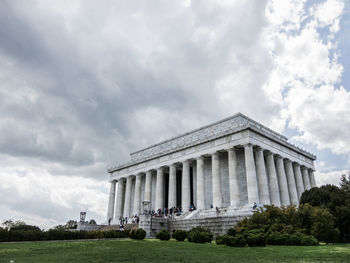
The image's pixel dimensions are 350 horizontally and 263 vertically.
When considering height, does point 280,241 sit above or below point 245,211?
below

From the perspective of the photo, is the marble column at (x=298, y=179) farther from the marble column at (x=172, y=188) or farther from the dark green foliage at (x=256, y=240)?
the dark green foliage at (x=256, y=240)

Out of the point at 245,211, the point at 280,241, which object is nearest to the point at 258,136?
the point at 245,211

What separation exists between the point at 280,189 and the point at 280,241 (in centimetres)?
2603

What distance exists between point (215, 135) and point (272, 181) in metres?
11.5

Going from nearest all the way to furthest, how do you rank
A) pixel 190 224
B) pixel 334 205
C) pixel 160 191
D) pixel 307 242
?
pixel 307 242 → pixel 334 205 → pixel 190 224 → pixel 160 191

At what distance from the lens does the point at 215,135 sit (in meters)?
43.9

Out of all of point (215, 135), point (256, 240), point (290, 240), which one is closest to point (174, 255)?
point (256, 240)

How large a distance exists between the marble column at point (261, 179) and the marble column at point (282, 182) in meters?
5.14

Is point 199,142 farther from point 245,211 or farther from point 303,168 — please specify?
point 303,168

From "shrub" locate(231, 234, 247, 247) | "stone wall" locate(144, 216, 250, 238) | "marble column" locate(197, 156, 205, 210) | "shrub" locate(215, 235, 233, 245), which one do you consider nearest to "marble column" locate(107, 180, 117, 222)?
"marble column" locate(197, 156, 205, 210)

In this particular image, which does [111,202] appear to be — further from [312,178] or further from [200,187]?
[312,178]

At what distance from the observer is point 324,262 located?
11008 millimetres

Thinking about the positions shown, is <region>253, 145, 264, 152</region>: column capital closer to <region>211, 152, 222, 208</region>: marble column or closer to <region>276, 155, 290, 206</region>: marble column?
<region>276, 155, 290, 206</region>: marble column

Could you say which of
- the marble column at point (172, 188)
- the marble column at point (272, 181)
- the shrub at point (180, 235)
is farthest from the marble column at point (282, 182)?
the shrub at point (180, 235)
